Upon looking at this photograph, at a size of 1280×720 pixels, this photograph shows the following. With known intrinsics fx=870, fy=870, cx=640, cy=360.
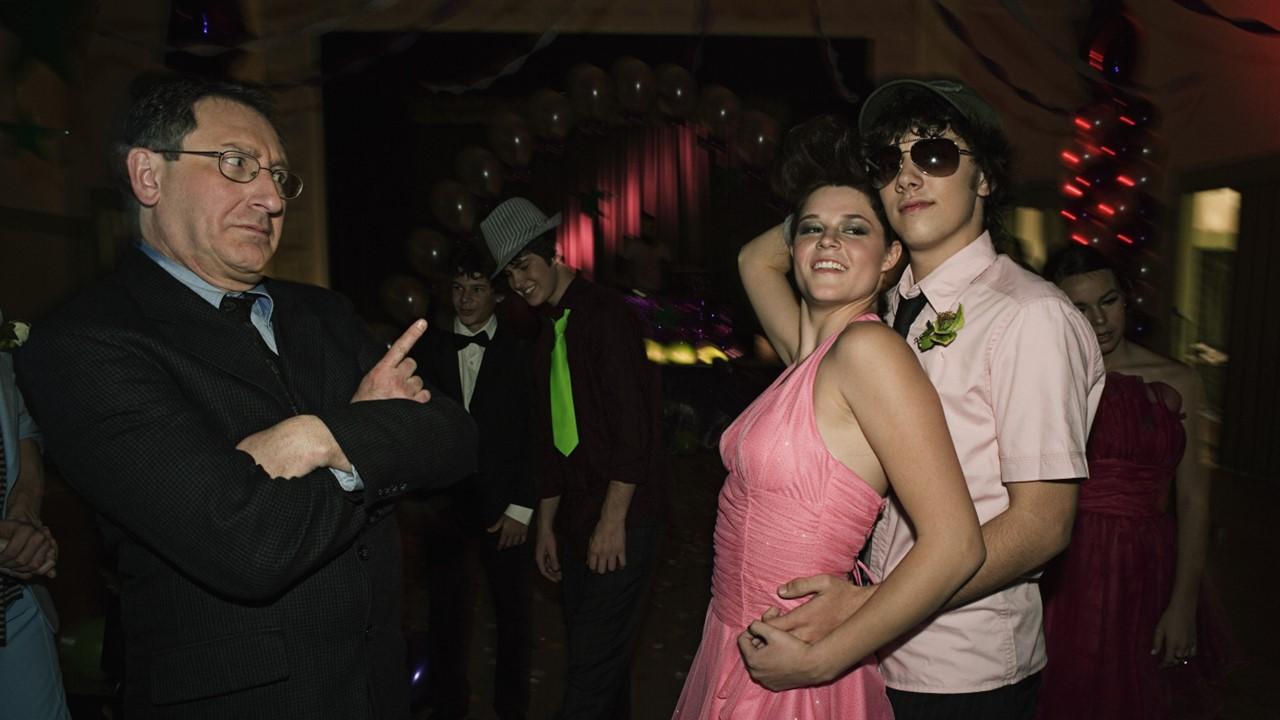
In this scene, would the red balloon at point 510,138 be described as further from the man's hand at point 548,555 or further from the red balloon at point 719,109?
the man's hand at point 548,555

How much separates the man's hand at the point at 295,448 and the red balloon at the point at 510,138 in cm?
521

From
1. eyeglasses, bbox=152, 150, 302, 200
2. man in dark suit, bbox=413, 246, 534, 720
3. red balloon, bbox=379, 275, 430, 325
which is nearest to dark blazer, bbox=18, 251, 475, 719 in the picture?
eyeglasses, bbox=152, 150, 302, 200

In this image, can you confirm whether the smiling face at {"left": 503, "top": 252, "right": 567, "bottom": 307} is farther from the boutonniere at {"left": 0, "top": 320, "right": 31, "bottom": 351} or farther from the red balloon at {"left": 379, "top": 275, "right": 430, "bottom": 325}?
the red balloon at {"left": 379, "top": 275, "right": 430, "bottom": 325}

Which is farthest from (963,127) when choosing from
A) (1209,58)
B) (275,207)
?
(1209,58)

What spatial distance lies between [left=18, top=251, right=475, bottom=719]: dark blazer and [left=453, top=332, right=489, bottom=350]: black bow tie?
75.1 inches

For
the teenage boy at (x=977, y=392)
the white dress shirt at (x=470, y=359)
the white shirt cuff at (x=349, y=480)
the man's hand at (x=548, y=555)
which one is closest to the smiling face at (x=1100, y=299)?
the teenage boy at (x=977, y=392)

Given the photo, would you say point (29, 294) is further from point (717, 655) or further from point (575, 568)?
point (717, 655)

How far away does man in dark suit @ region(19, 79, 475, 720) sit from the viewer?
4.48 feet

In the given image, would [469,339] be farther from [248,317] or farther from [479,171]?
[479,171]

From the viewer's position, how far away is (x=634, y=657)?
3.93 meters

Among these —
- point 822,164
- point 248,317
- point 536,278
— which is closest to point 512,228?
point 536,278

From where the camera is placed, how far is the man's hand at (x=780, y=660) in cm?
136

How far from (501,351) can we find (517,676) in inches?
49.4

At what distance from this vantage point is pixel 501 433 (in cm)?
339
